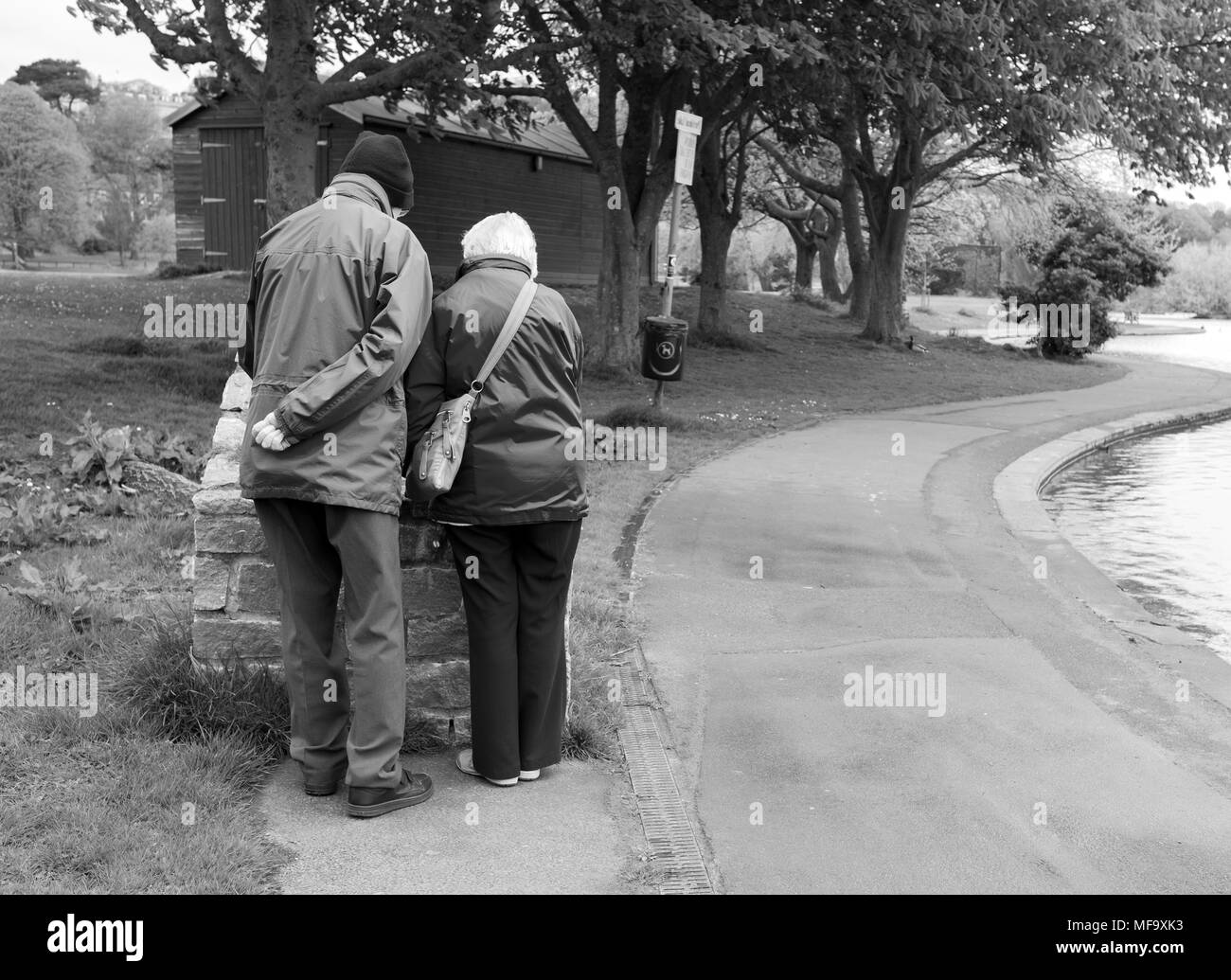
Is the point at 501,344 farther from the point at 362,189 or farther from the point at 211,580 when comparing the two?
the point at 211,580

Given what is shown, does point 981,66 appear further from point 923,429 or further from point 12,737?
point 12,737

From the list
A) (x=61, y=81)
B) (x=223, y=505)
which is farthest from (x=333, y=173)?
(x=61, y=81)

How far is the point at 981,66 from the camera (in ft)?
51.5

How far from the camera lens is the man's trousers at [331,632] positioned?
3811 millimetres

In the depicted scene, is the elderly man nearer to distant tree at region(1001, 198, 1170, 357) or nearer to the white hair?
the white hair

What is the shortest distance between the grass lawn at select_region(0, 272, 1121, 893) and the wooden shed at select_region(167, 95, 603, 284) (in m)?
→ 12.8

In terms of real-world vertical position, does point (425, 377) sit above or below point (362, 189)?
below

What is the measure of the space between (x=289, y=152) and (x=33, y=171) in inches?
1505

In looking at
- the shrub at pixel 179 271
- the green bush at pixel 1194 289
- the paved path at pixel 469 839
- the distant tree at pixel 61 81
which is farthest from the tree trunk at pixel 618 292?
the distant tree at pixel 61 81

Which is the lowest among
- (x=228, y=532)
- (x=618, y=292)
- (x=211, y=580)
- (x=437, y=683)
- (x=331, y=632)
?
(x=437, y=683)

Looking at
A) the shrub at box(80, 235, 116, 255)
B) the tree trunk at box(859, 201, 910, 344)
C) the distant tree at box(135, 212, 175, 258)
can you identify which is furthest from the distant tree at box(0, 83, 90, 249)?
the tree trunk at box(859, 201, 910, 344)

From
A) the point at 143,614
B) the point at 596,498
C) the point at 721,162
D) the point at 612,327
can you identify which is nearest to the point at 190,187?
the point at 721,162

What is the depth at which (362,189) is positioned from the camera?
155 inches

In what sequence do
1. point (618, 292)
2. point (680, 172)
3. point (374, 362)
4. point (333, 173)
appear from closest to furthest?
point (374, 362) < point (680, 172) < point (618, 292) < point (333, 173)
